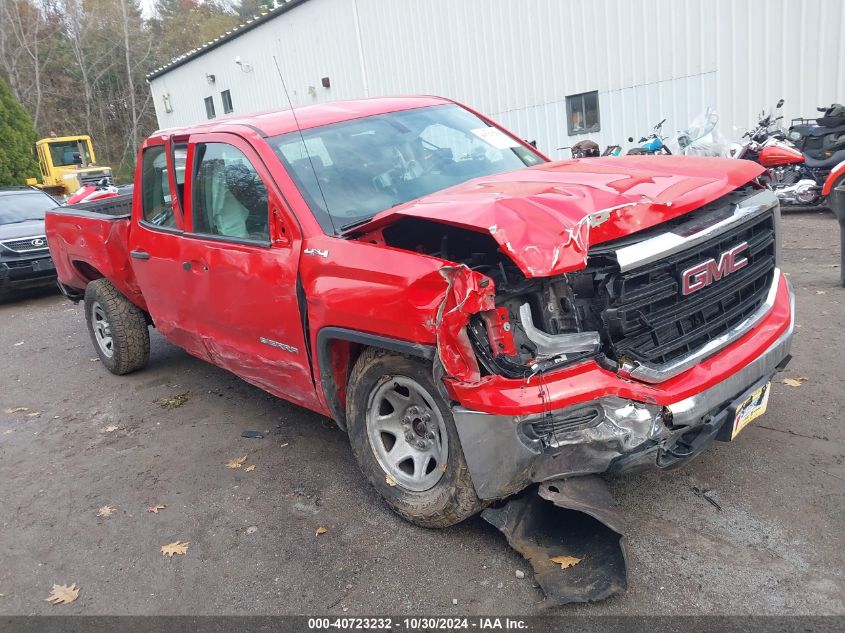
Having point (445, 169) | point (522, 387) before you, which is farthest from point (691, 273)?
point (445, 169)

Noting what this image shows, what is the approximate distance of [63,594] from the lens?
10.7 ft

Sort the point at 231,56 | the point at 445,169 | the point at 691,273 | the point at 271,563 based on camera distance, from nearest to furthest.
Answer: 1. the point at 691,273
2. the point at 271,563
3. the point at 445,169
4. the point at 231,56

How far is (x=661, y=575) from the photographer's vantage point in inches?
113

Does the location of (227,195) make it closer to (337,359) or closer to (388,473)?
(337,359)

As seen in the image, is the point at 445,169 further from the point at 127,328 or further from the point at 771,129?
the point at 771,129

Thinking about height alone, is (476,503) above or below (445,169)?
below

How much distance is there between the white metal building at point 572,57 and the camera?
34.8ft

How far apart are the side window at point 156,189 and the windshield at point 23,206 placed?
656 centimetres

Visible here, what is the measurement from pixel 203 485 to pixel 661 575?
2.63 m

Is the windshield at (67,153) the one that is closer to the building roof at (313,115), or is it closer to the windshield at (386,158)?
the building roof at (313,115)

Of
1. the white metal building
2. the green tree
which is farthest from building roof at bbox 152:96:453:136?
the green tree

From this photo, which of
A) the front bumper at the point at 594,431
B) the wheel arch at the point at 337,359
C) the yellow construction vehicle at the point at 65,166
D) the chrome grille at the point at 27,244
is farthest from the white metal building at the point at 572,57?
the yellow construction vehicle at the point at 65,166

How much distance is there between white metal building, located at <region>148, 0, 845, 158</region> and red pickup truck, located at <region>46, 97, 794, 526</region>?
3.80m

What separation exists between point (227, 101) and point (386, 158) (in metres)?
21.0
